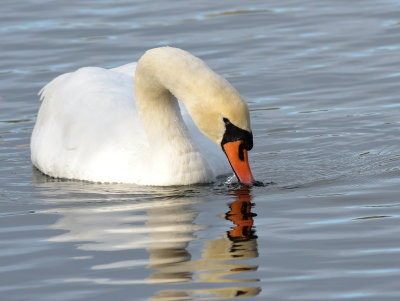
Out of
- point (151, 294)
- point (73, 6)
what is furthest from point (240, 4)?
point (151, 294)

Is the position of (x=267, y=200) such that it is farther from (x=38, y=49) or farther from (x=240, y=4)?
(x=240, y=4)

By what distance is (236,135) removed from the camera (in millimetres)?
8852

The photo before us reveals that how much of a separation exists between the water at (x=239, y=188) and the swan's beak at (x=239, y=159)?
15 cm

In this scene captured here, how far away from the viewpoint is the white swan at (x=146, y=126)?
8.91m

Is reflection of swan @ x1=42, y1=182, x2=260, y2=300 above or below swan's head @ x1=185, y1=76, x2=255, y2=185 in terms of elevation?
below

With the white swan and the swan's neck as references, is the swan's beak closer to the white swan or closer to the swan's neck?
the white swan

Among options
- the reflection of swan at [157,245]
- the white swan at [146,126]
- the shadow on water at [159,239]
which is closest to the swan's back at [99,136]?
the white swan at [146,126]

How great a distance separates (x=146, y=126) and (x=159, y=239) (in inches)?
88.7

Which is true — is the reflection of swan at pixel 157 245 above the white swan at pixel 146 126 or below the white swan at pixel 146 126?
below

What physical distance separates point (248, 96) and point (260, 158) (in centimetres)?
233

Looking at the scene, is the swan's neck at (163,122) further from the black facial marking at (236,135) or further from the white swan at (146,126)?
the black facial marking at (236,135)

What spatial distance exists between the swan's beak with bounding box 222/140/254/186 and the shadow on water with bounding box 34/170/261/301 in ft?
0.52

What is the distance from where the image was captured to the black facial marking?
28.8 feet

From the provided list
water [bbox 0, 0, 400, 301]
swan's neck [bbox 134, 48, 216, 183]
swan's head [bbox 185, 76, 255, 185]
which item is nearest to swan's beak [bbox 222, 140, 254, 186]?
swan's head [bbox 185, 76, 255, 185]
